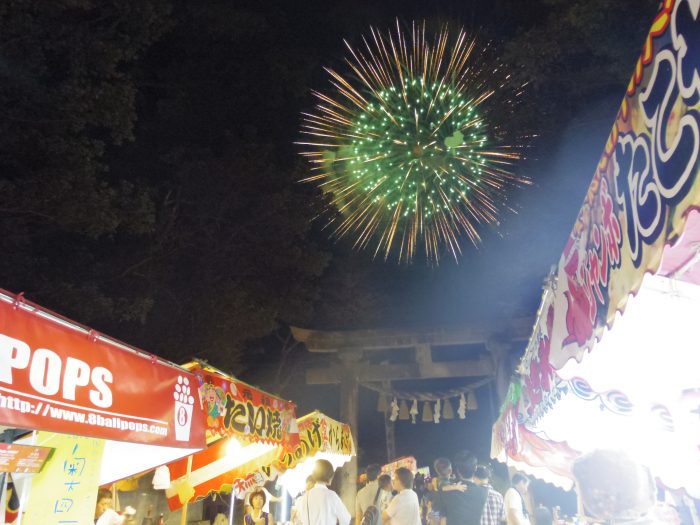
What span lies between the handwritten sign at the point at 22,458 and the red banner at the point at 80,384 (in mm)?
727

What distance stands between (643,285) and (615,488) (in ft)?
2.90

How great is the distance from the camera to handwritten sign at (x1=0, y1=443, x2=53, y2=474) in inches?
136

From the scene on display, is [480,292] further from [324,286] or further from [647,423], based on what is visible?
[647,423]

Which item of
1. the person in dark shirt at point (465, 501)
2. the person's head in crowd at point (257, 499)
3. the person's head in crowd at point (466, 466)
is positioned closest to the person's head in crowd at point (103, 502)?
the person's head in crowd at point (257, 499)

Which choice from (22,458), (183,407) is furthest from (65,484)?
(183,407)

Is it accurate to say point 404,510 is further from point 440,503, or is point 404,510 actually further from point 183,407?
point 183,407

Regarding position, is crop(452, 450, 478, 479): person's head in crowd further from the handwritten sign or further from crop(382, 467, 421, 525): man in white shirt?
the handwritten sign

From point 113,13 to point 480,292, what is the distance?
12.0 meters

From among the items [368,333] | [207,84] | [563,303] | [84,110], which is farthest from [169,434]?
[207,84]

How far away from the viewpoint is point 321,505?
528cm

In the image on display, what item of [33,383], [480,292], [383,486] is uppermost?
[480,292]

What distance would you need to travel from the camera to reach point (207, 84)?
1174 centimetres

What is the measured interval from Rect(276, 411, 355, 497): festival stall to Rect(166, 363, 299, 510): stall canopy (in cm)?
30

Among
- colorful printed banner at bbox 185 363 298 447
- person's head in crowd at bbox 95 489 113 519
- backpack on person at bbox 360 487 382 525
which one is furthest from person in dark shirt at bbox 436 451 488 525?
person's head in crowd at bbox 95 489 113 519
